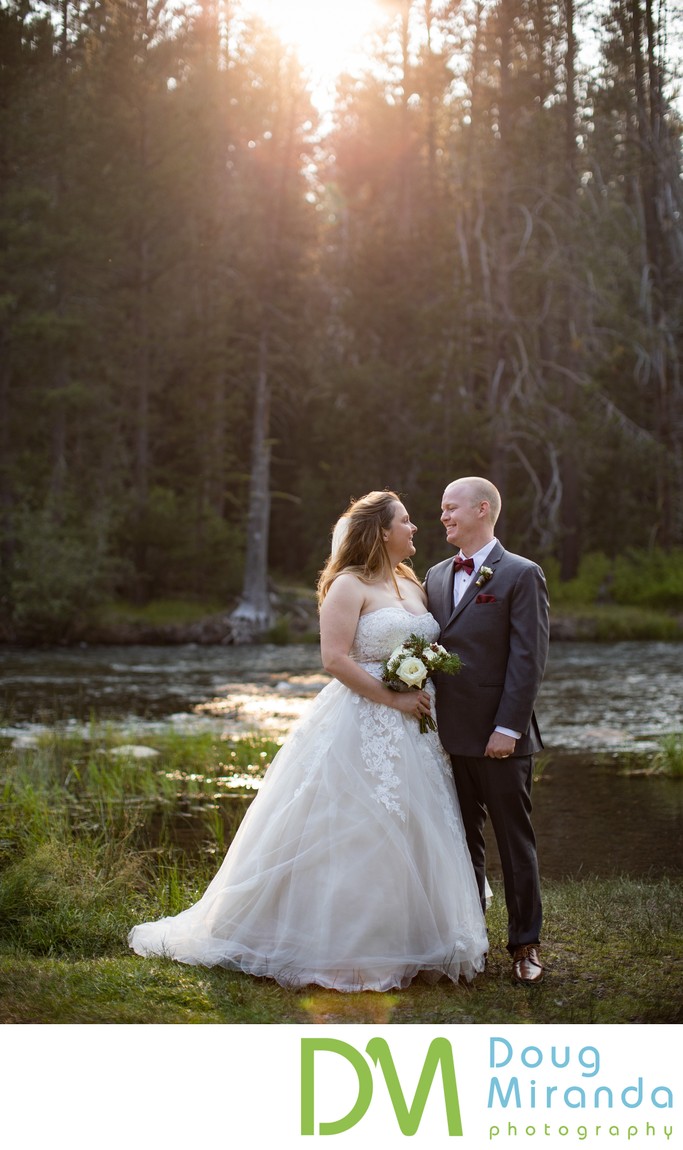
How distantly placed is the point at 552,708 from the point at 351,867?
9.99m

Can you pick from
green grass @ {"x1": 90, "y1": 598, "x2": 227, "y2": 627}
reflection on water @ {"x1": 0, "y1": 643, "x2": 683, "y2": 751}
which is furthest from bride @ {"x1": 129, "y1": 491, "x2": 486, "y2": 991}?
green grass @ {"x1": 90, "y1": 598, "x2": 227, "y2": 627}

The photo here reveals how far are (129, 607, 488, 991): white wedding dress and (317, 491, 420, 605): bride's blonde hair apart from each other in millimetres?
232

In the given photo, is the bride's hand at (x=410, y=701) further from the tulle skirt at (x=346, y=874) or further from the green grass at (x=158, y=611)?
the green grass at (x=158, y=611)

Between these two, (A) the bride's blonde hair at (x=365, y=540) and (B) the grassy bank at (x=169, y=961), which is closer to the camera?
(B) the grassy bank at (x=169, y=961)

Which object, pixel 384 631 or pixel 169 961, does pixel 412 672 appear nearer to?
pixel 384 631

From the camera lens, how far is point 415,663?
5070 millimetres

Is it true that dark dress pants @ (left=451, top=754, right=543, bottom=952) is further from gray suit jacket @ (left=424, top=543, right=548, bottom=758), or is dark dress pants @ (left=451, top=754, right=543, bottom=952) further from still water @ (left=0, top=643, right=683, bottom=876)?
still water @ (left=0, top=643, right=683, bottom=876)

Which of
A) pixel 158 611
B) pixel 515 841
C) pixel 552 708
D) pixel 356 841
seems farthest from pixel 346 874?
pixel 158 611

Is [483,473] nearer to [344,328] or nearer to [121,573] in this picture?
[344,328]

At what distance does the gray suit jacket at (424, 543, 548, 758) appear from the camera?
199 inches

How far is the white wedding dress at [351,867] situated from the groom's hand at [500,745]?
0.34m

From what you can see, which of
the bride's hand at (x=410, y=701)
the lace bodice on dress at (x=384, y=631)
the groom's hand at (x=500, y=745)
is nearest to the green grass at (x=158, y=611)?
the lace bodice on dress at (x=384, y=631)

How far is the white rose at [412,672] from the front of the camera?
5047 millimetres

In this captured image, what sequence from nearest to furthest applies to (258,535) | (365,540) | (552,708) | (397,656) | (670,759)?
(397,656), (365,540), (670,759), (552,708), (258,535)
